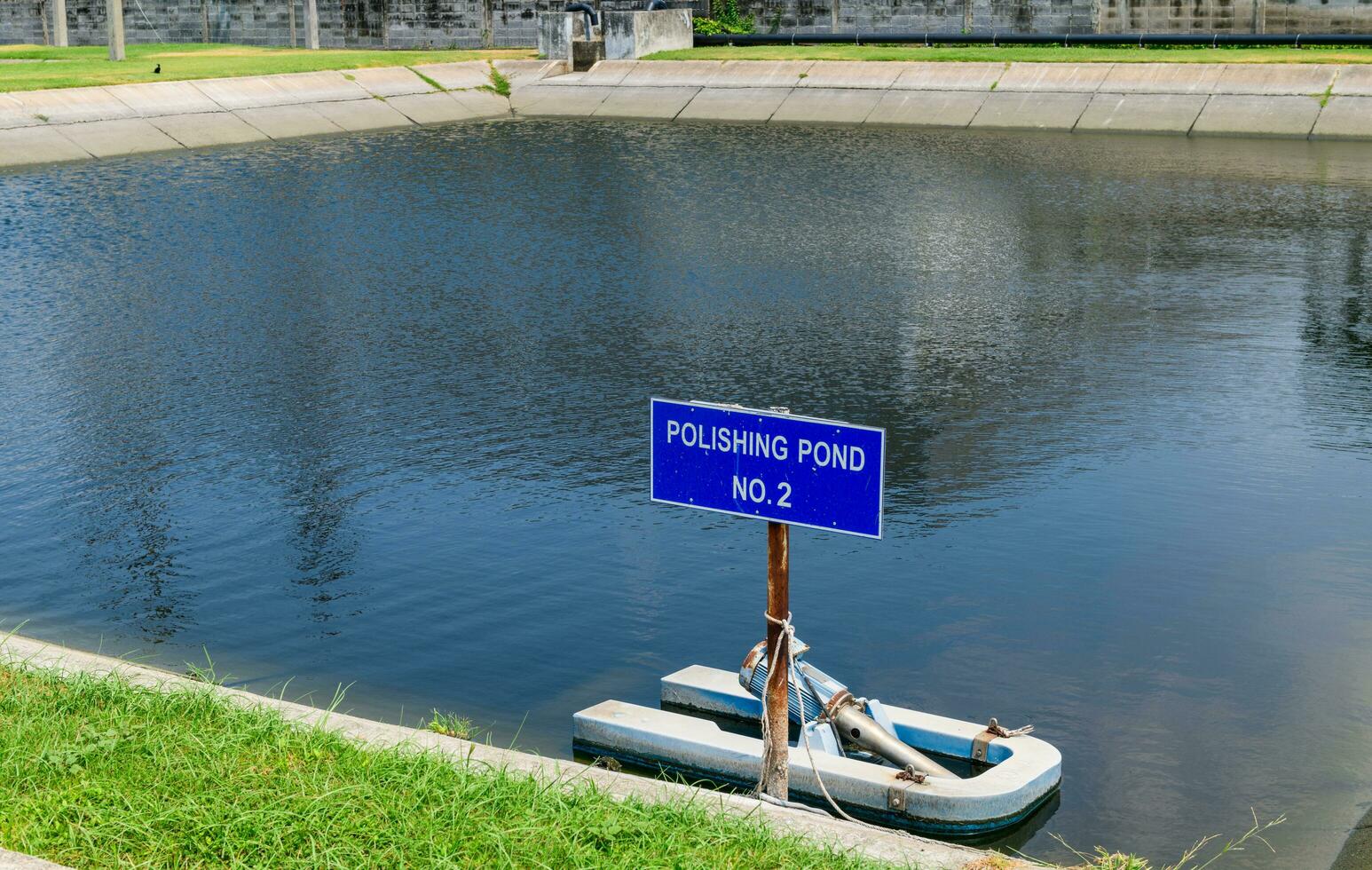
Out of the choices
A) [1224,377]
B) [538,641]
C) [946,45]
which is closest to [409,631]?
[538,641]

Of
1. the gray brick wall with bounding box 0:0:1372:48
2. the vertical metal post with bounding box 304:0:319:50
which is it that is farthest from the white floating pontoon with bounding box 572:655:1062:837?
the vertical metal post with bounding box 304:0:319:50

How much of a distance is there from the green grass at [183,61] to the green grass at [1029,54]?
8.43m

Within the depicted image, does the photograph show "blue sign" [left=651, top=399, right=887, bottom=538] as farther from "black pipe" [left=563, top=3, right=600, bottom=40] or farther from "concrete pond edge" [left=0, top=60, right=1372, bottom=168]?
"black pipe" [left=563, top=3, right=600, bottom=40]

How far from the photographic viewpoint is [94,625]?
9977 millimetres

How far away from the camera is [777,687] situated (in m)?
7.07

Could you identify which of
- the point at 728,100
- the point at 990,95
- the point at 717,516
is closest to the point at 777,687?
the point at 717,516

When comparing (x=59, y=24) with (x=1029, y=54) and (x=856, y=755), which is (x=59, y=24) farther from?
(x=856, y=755)

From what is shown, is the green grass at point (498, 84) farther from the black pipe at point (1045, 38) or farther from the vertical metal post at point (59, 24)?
the vertical metal post at point (59, 24)

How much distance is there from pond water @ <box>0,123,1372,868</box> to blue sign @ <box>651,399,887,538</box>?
207cm

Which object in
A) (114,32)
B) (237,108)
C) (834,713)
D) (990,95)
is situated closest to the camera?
(834,713)

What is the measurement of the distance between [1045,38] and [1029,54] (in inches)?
106

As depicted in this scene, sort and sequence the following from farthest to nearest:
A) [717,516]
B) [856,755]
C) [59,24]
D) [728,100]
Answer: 1. [59,24]
2. [728,100]
3. [717,516]
4. [856,755]

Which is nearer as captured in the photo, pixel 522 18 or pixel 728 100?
pixel 728 100

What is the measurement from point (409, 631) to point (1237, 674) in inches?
199
